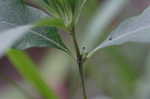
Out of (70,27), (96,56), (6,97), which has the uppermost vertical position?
(70,27)

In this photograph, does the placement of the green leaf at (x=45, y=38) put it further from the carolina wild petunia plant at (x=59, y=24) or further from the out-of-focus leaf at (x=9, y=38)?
the out-of-focus leaf at (x=9, y=38)

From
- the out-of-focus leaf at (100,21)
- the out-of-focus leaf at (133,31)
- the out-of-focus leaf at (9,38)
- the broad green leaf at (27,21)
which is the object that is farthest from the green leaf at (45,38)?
the out-of-focus leaf at (100,21)

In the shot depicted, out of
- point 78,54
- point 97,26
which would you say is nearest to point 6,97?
point 97,26

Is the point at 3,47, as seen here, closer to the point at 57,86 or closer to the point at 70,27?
the point at 70,27

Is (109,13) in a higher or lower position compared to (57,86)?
higher

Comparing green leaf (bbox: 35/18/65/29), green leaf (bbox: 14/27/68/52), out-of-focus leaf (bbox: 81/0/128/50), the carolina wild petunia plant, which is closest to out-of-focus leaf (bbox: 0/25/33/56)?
green leaf (bbox: 35/18/65/29)

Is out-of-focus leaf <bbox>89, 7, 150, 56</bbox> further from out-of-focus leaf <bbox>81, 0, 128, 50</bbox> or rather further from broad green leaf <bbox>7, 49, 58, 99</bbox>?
out-of-focus leaf <bbox>81, 0, 128, 50</bbox>

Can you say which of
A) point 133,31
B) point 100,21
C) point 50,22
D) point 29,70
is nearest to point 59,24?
point 50,22
